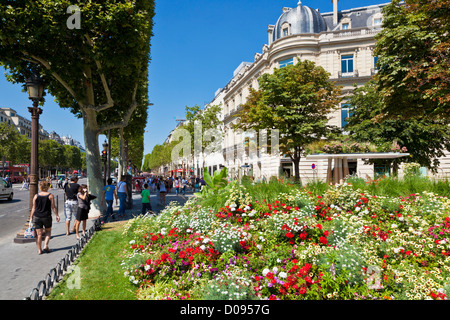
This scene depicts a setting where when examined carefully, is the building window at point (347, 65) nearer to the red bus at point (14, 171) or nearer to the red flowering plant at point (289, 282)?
the red flowering plant at point (289, 282)

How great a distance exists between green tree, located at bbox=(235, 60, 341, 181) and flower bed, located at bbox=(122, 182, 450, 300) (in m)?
14.3

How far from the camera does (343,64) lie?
28.3 metres

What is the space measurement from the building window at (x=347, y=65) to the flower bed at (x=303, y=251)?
26056mm

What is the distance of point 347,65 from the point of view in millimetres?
28281

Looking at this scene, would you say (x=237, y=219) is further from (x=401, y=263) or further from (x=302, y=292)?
(x=401, y=263)

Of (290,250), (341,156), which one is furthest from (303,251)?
(341,156)

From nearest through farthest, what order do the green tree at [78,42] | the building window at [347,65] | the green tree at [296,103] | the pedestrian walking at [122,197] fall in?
the green tree at [78,42] < the pedestrian walking at [122,197] < the green tree at [296,103] < the building window at [347,65]

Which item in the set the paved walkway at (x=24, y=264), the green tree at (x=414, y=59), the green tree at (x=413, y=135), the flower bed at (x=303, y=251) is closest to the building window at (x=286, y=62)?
the green tree at (x=413, y=135)

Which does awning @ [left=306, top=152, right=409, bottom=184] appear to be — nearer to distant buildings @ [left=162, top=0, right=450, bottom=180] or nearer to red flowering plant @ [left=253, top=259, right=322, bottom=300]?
Answer: red flowering plant @ [left=253, top=259, right=322, bottom=300]

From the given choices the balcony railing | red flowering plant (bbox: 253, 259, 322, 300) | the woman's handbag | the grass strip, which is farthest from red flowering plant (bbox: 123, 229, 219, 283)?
the balcony railing

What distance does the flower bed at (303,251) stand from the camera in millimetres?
3449

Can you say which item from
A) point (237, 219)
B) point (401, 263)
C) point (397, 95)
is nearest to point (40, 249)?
point (237, 219)

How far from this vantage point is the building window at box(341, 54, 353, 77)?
1112 inches
